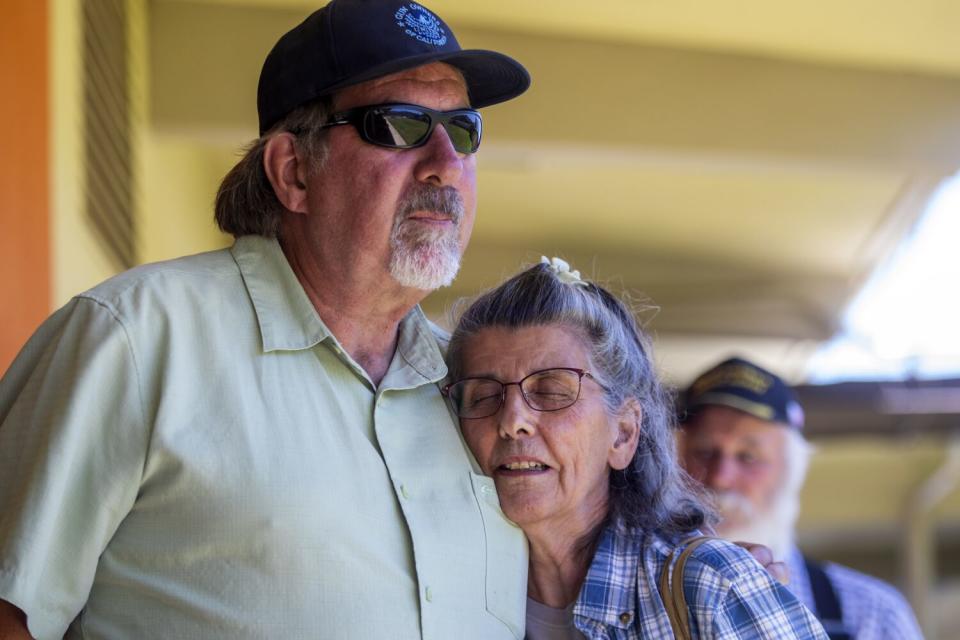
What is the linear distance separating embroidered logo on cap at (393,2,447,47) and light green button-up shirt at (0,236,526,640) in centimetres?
55

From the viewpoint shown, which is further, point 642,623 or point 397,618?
point 642,623

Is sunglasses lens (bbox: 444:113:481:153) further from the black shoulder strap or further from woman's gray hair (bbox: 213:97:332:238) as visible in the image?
the black shoulder strap

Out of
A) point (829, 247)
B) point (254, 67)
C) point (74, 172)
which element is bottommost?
point (829, 247)

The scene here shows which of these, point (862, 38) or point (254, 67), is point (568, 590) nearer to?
point (254, 67)

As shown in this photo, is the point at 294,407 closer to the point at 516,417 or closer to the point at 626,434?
the point at 516,417

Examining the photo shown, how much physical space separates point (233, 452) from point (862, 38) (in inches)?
199

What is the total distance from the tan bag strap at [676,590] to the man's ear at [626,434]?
0.82 feet

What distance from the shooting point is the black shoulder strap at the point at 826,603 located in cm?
400

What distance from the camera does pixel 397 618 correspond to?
6.90 feet

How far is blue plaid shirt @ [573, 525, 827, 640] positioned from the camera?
2213 millimetres

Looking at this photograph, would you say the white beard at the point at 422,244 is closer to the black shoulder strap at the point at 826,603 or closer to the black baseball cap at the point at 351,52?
the black baseball cap at the point at 351,52

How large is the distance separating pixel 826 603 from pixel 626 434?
1.76 metres

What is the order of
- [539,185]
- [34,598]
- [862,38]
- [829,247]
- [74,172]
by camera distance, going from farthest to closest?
[829,247] < [539,185] < [862,38] < [74,172] < [34,598]

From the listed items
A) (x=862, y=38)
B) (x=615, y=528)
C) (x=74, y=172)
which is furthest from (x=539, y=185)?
(x=615, y=528)
